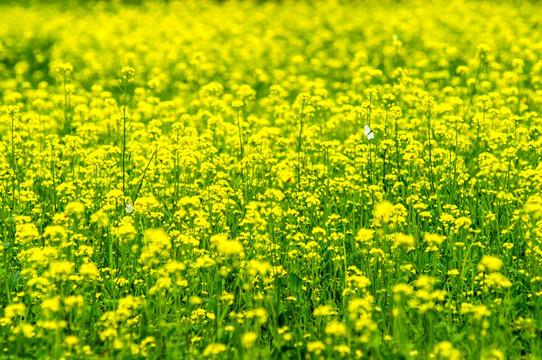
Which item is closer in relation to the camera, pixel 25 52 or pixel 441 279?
pixel 441 279

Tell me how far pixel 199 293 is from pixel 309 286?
0.76m

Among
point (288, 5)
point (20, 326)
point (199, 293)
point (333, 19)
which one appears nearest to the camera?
point (20, 326)

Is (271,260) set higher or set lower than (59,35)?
lower

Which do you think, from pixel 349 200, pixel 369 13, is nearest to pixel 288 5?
pixel 369 13

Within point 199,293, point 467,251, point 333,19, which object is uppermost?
point 333,19

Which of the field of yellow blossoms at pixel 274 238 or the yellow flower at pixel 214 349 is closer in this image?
the yellow flower at pixel 214 349

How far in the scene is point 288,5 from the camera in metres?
25.1

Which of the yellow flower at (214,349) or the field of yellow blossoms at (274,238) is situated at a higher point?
the field of yellow blossoms at (274,238)

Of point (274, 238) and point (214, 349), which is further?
point (274, 238)

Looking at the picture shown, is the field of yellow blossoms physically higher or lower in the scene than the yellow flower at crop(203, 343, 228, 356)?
higher

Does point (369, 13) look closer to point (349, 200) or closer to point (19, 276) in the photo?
point (349, 200)

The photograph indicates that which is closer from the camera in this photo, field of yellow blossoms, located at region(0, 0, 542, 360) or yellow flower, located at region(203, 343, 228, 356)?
yellow flower, located at region(203, 343, 228, 356)

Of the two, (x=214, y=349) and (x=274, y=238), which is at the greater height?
(x=274, y=238)

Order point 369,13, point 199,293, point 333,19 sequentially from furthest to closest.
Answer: point 369,13
point 333,19
point 199,293
